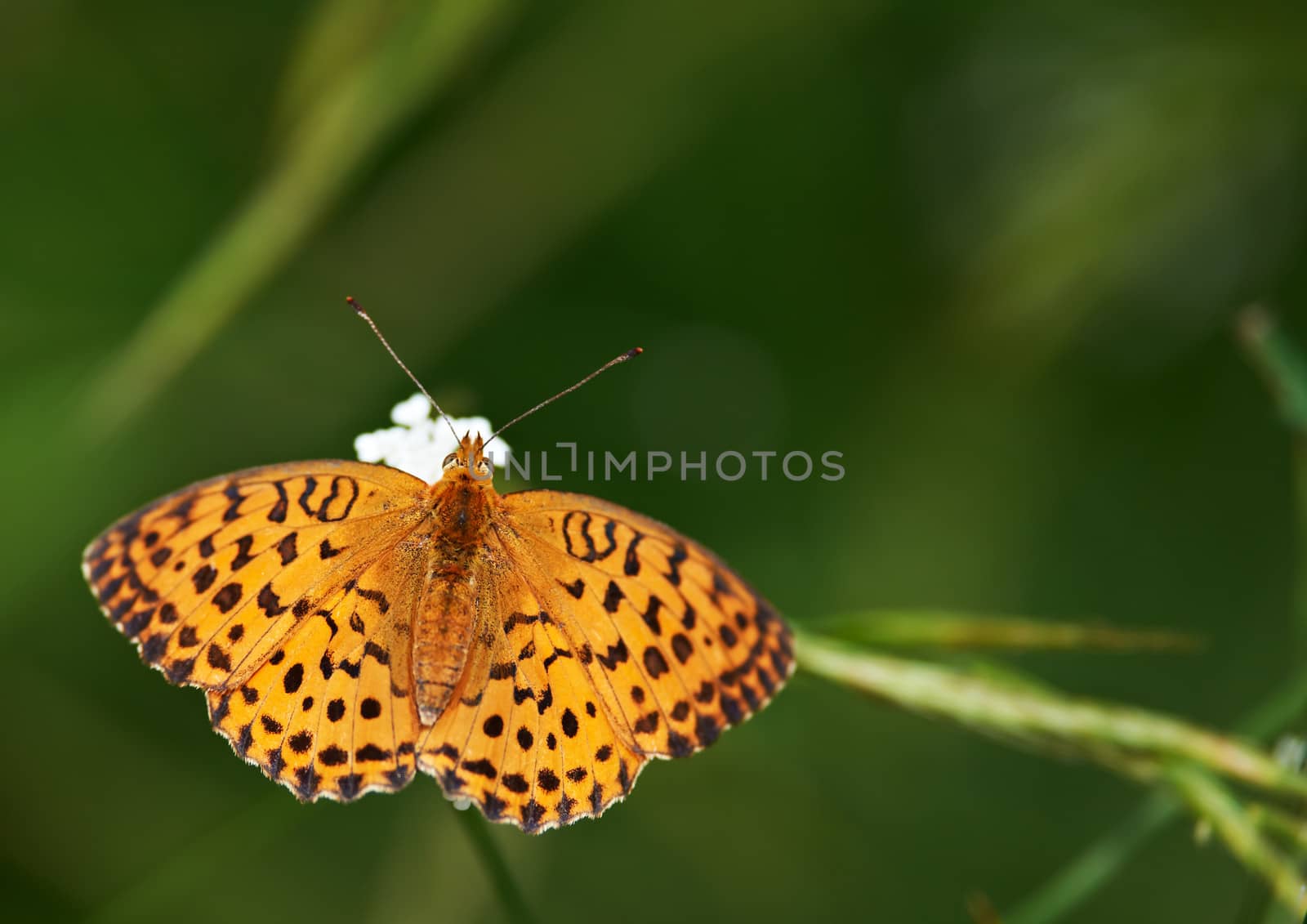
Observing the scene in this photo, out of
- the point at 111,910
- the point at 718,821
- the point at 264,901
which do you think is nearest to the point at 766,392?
the point at 718,821

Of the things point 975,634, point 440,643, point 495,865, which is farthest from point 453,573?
point 975,634

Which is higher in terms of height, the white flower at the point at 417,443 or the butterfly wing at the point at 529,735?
the white flower at the point at 417,443

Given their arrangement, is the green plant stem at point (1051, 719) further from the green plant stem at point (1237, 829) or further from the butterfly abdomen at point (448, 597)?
the butterfly abdomen at point (448, 597)

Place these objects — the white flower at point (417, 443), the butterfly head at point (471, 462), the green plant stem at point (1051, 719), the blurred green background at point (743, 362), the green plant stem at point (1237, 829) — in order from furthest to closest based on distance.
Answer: the blurred green background at point (743, 362)
the white flower at point (417, 443)
the butterfly head at point (471, 462)
the green plant stem at point (1051, 719)
the green plant stem at point (1237, 829)

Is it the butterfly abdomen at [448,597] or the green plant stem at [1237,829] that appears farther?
the butterfly abdomen at [448,597]

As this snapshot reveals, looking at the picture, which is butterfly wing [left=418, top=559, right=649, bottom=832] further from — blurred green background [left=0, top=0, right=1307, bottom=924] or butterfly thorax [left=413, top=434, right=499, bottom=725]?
blurred green background [left=0, top=0, right=1307, bottom=924]

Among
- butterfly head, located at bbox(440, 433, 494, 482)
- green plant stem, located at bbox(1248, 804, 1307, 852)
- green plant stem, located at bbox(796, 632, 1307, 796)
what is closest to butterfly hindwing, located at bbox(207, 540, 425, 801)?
butterfly head, located at bbox(440, 433, 494, 482)

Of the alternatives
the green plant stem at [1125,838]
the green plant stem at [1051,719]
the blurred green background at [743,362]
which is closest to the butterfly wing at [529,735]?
the green plant stem at [1051,719]

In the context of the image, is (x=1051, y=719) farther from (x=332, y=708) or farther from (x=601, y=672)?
(x=332, y=708)
